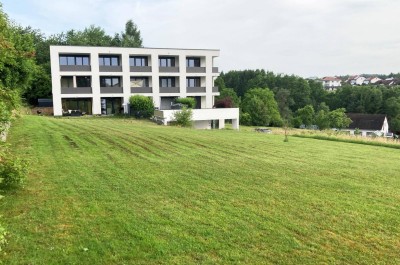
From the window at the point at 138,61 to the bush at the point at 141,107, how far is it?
240 inches

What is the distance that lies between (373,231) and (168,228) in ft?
12.0

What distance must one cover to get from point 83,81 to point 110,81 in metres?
3.06

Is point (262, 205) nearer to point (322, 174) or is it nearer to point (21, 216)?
point (322, 174)

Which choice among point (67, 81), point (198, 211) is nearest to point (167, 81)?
point (67, 81)

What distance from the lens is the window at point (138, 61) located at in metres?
41.3

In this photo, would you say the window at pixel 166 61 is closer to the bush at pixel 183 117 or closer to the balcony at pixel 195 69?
the balcony at pixel 195 69

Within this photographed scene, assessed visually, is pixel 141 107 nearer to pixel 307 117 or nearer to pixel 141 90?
pixel 141 90

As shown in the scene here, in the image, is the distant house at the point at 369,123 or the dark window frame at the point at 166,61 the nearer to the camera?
the dark window frame at the point at 166,61

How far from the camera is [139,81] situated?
41.9m

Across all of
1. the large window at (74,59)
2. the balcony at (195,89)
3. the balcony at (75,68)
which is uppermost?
the large window at (74,59)

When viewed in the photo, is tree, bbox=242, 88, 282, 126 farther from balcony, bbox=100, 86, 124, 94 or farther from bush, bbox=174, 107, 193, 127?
bush, bbox=174, 107, 193, 127

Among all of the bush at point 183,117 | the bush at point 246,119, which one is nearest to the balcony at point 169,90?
the bush at point 183,117

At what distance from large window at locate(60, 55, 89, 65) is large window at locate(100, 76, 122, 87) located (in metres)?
2.68

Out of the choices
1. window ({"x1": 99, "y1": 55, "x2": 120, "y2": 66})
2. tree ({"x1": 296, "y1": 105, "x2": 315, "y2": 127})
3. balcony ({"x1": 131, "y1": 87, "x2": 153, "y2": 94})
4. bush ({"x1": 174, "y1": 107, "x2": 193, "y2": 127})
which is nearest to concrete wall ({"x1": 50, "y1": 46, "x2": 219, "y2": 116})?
balcony ({"x1": 131, "y1": 87, "x2": 153, "y2": 94})
